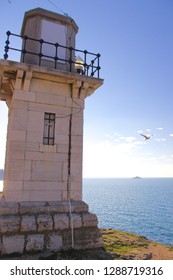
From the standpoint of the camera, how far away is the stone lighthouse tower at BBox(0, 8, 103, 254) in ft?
23.9

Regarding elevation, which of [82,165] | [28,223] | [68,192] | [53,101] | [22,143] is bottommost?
[28,223]

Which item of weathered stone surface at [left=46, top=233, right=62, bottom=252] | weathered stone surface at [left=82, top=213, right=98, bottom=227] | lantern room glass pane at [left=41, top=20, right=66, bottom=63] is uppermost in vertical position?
lantern room glass pane at [left=41, top=20, right=66, bottom=63]

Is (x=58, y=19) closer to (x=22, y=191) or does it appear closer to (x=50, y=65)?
(x=50, y=65)

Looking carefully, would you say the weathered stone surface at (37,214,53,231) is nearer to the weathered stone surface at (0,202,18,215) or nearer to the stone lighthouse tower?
the stone lighthouse tower

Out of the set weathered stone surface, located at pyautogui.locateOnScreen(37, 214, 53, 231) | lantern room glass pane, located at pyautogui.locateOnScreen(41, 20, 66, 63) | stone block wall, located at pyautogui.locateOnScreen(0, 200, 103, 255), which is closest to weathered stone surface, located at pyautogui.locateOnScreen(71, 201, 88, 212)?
stone block wall, located at pyautogui.locateOnScreen(0, 200, 103, 255)

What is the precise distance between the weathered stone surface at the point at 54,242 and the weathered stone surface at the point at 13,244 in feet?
2.87

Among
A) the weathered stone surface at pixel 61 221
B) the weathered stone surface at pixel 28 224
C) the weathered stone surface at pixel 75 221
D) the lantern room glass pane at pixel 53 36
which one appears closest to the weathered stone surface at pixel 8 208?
the weathered stone surface at pixel 28 224

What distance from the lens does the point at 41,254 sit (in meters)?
6.91

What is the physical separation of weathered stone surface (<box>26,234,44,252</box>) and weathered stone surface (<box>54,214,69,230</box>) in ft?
2.08

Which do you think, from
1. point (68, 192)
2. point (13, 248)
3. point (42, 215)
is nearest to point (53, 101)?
point (68, 192)

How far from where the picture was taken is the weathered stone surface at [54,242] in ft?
23.6

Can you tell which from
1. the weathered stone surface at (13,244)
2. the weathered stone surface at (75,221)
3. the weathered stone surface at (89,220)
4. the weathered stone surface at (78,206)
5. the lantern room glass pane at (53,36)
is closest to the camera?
the weathered stone surface at (13,244)

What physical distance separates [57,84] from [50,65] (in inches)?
41.7

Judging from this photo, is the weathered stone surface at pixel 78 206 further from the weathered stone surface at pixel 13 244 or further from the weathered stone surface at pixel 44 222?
the weathered stone surface at pixel 13 244
